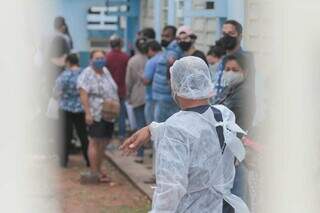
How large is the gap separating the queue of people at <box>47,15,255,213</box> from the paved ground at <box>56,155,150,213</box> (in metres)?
0.25

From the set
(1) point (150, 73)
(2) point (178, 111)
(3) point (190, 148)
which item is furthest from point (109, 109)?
(3) point (190, 148)

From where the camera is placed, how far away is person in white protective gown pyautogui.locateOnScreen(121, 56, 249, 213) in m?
5.02

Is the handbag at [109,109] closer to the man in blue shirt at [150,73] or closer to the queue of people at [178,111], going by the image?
the queue of people at [178,111]

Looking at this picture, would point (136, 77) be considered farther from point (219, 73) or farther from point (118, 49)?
point (219, 73)

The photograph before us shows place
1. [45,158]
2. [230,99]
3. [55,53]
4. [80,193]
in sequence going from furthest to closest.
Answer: [55,53], [45,158], [80,193], [230,99]

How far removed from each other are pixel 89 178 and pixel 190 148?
6.21 metres

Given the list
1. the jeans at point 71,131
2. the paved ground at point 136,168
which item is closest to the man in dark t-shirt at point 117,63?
the paved ground at point 136,168

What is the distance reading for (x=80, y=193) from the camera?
417 inches

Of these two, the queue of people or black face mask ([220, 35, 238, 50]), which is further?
black face mask ([220, 35, 238, 50])

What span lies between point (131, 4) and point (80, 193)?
27.2 feet

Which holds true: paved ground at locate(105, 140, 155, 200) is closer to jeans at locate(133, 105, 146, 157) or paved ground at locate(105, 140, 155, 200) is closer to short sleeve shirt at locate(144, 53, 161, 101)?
jeans at locate(133, 105, 146, 157)

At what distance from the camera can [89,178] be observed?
1117 centimetres

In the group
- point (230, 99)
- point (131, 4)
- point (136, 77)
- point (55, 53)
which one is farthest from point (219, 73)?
point (131, 4)

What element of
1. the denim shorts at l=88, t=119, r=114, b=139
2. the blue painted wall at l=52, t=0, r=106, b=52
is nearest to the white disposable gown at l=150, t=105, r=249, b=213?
the denim shorts at l=88, t=119, r=114, b=139
